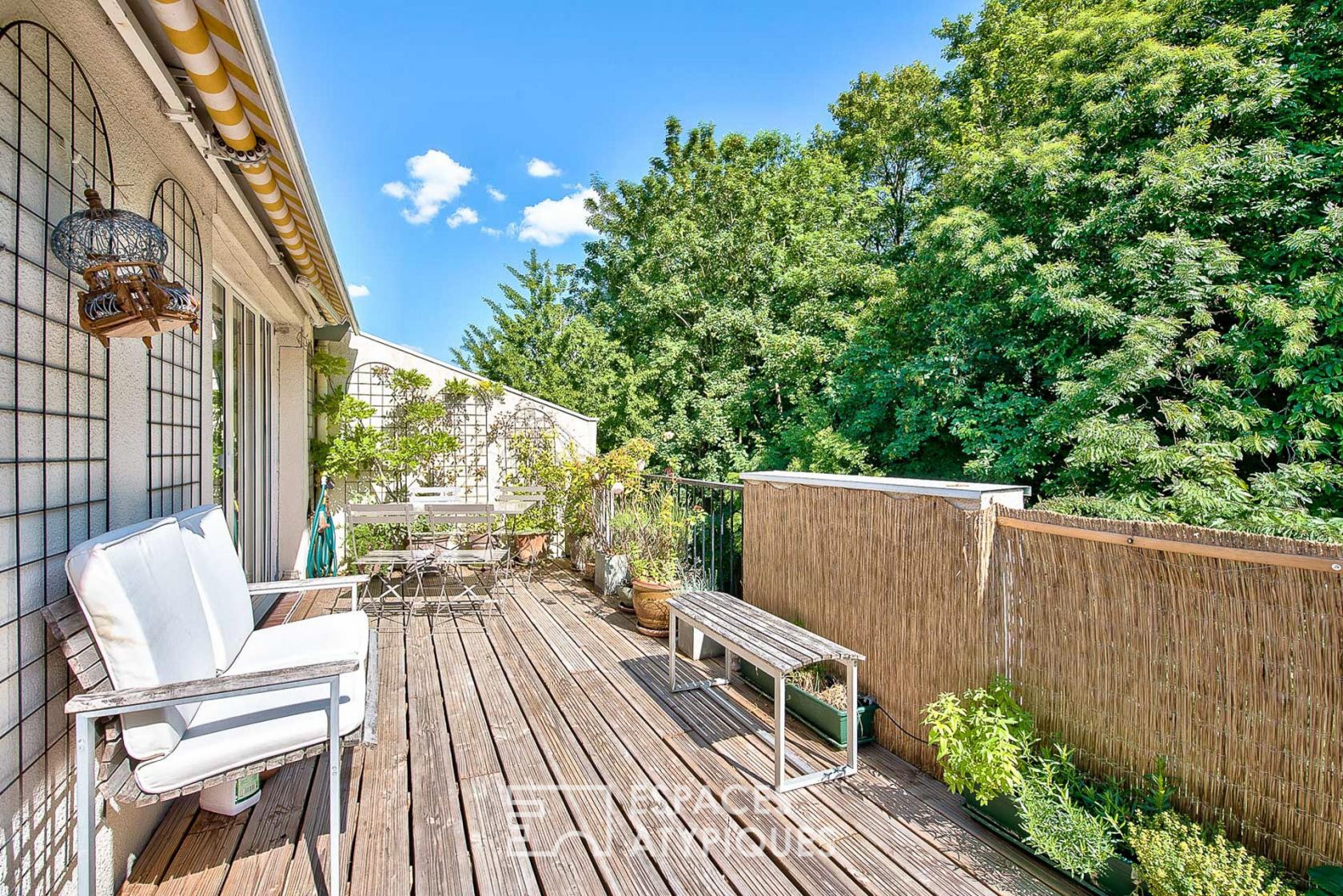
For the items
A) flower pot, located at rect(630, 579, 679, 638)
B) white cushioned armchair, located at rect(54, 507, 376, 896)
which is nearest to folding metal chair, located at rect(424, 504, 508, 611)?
flower pot, located at rect(630, 579, 679, 638)

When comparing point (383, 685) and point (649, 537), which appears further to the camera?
point (649, 537)

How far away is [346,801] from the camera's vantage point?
241cm

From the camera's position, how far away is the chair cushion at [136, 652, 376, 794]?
1.66 metres

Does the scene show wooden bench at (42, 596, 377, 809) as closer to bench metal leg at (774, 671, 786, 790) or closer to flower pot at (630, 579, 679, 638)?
bench metal leg at (774, 671, 786, 790)

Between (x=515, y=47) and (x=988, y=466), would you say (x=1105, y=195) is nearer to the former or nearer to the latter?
(x=988, y=466)

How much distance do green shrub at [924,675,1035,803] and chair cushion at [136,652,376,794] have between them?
2.19 meters

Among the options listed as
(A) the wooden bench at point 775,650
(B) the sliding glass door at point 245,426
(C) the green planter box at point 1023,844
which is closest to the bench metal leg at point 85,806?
(A) the wooden bench at point 775,650

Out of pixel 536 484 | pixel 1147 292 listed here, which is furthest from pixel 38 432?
pixel 1147 292

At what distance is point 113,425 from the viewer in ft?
6.56

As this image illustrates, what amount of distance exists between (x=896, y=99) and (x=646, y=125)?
6.09 metres

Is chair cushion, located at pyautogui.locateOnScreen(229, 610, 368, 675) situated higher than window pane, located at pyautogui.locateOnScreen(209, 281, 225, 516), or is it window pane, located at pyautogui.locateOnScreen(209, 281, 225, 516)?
window pane, located at pyautogui.locateOnScreen(209, 281, 225, 516)

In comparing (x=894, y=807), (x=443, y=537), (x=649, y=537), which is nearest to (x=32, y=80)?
(x=894, y=807)

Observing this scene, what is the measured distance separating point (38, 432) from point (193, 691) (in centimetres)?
80

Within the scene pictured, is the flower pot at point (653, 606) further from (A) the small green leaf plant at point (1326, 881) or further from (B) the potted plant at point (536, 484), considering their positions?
(A) the small green leaf plant at point (1326, 881)
